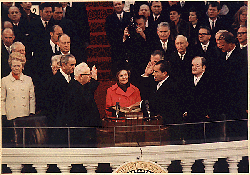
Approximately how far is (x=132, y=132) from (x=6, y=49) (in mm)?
3465

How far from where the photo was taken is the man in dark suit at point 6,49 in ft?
45.9

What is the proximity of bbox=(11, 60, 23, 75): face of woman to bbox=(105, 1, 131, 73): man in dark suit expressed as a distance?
213cm

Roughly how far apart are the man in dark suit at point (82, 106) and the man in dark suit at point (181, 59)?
1825 mm

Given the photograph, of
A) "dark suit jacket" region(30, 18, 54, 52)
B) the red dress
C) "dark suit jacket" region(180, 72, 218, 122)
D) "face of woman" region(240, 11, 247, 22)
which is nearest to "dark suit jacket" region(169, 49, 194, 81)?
"dark suit jacket" region(180, 72, 218, 122)

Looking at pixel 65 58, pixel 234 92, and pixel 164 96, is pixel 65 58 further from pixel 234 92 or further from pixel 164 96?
pixel 234 92

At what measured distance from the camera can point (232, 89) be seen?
14.0 meters

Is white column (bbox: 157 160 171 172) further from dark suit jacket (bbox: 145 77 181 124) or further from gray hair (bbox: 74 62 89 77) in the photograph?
gray hair (bbox: 74 62 89 77)

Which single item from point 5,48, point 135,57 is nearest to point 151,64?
point 135,57

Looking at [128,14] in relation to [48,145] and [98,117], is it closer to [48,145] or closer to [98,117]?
[98,117]

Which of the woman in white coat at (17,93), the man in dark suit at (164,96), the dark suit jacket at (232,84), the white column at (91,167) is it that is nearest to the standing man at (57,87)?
the woman in white coat at (17,93)

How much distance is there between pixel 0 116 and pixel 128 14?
3.76 metres

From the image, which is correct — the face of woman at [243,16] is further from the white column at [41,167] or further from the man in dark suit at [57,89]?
the white column at [41,167]

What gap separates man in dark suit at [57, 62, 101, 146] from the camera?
13.9m

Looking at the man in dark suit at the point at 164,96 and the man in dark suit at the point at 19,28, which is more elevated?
the man in dark suit at the point at 19,28
